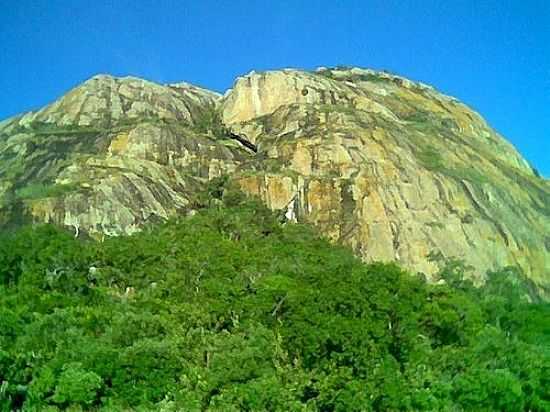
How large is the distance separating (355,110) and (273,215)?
22349 mm

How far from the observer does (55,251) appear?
6250 centimetres

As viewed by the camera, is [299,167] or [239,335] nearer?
[239,335]

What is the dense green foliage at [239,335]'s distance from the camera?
39.0 metres

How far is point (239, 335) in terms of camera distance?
153ft

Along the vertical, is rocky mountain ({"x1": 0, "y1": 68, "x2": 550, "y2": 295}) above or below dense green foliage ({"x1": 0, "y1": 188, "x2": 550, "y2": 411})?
above

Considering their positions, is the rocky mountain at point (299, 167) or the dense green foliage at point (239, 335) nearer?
the dense green foliage at point (239, 335)

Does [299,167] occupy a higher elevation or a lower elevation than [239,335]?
higher

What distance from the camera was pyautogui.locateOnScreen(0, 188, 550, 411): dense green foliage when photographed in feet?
128

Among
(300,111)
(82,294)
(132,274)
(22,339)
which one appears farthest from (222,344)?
(300,111)

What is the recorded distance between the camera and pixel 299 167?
8662 centimetres

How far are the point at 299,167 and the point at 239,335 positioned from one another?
42.1m

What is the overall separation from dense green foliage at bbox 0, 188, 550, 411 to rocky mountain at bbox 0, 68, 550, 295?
13122mm

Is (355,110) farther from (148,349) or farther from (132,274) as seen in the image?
(148,349)

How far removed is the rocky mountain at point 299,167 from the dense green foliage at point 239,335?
13.1 m
